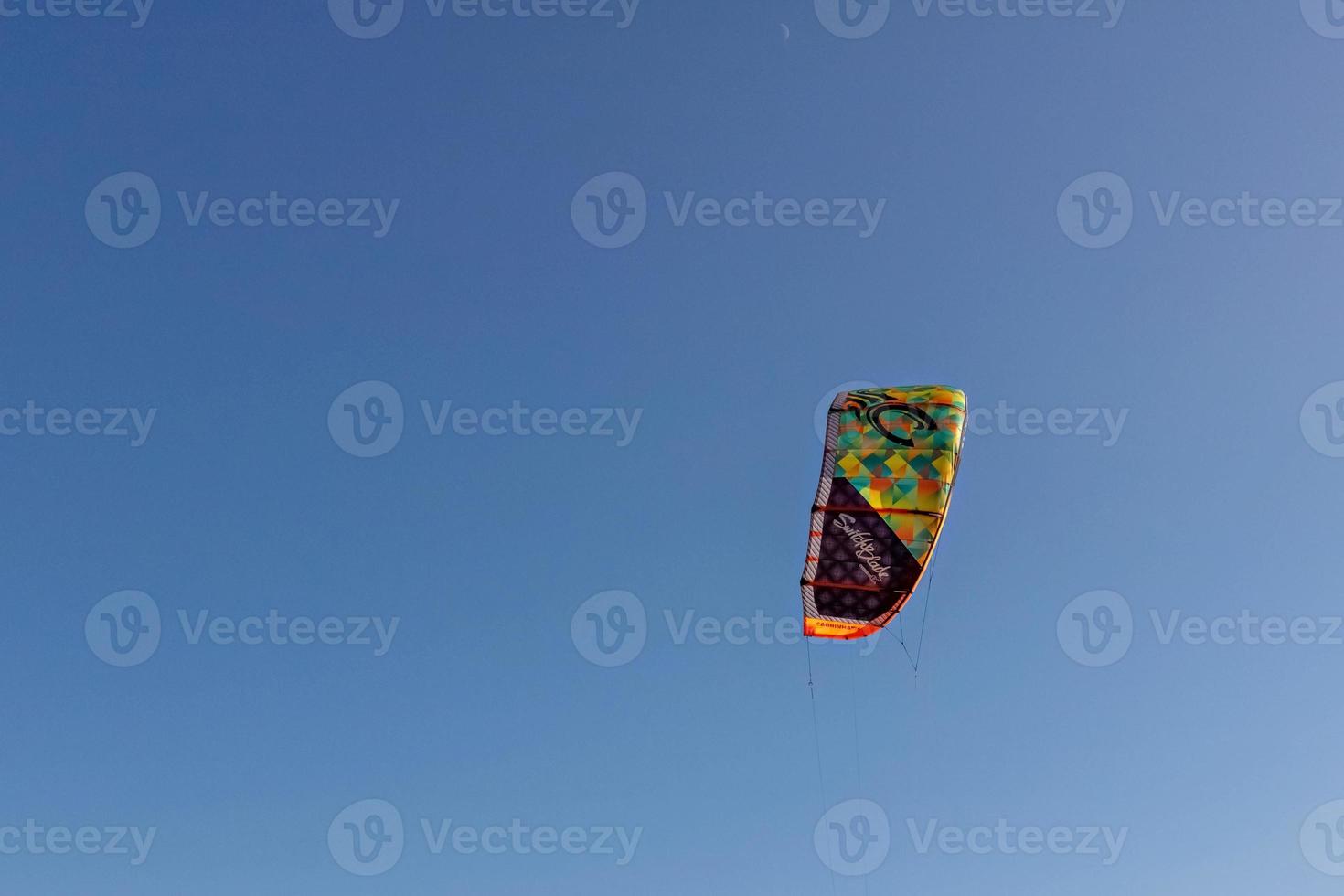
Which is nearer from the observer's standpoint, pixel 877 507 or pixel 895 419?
pixel 877 507

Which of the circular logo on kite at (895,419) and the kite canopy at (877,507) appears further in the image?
the circular logo on kite at (895,419)

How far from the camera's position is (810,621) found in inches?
1112

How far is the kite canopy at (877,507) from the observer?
92.6 ft

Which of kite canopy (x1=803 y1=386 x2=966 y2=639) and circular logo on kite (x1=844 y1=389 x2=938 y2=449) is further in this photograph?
circular logo on kite (x1=844 y1=389 x2=938 y2=449)

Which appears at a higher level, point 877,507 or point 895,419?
point 895,419

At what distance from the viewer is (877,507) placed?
28.5m

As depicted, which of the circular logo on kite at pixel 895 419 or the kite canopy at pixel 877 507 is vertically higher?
the circular logo on kite at pixel 895 419

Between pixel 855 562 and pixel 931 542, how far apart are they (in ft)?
5.63

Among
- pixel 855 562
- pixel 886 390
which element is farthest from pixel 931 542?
pixel 886 390

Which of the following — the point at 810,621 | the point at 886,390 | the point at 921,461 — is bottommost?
the point at 810,621

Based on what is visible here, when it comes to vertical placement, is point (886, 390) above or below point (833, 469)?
above

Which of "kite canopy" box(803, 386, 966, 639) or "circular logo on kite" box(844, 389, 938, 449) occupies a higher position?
"circular logo on kite" box(844, 389, 938, 449)

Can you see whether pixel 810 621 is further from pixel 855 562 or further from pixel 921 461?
pixel 921 461

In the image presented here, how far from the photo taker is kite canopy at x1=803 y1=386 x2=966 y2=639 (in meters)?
28.2
